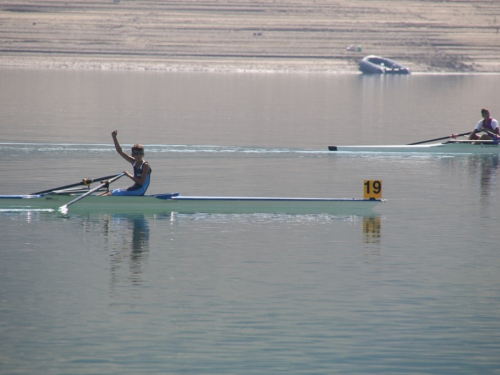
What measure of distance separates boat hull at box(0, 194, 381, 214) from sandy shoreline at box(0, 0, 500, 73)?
12525 centimetres

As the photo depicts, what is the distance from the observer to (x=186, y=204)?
23734 mm

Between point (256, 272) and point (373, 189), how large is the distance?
20.4ft

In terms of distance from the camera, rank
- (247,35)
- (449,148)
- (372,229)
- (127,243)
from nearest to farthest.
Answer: (127,243), (372,229), (449,148), (247,35)

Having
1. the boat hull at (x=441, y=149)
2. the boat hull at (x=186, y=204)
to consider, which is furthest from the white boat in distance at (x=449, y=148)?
the boat hull at (x=186, y=204)

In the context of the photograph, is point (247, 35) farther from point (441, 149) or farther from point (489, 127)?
point (489, 127)

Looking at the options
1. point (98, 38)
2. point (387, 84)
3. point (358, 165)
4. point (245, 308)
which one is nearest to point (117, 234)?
point (245, 308)

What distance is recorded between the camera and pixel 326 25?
158875 millimetres

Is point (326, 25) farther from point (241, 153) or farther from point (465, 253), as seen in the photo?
point (465, 253)

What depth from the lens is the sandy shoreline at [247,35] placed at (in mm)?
148500

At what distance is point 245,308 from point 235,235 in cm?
582

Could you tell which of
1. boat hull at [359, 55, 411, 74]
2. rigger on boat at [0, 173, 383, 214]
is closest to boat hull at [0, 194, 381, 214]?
rigger on boat at [0, 173, 383, 214]

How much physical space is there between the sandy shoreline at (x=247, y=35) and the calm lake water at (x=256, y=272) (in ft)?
361

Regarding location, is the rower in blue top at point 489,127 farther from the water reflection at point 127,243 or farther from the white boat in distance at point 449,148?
the water reflection at point 127,243

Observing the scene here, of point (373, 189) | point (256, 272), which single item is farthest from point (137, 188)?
point (256, 272)
